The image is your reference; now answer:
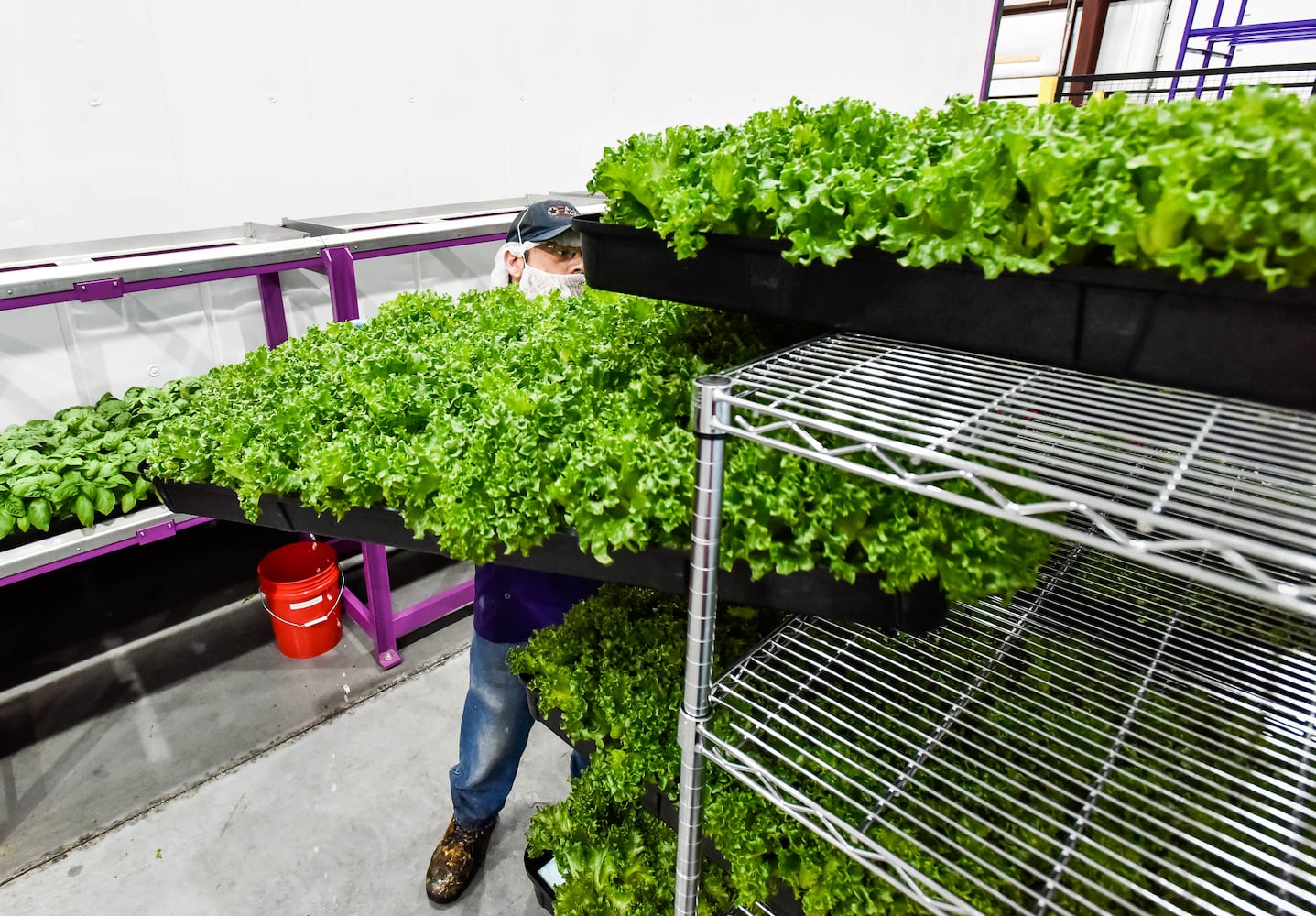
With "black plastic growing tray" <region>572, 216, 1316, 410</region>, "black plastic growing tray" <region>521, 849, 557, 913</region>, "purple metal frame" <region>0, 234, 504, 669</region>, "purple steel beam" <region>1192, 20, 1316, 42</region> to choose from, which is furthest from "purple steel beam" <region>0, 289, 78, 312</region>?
"purple steel beam" <region>1192, 20, 1316, 42</region>

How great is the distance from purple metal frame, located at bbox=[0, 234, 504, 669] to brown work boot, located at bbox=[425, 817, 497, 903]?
1.12 metres

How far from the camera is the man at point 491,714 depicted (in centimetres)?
208

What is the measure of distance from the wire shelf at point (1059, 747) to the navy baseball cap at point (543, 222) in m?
2.01

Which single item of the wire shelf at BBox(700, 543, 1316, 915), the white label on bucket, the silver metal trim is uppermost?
the wire shelf at BBox(700, 543, 1316, 915)

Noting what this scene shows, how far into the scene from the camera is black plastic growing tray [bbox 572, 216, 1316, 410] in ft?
2.77

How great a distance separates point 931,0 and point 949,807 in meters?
6.90

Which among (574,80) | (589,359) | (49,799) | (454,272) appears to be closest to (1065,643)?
(589,359)

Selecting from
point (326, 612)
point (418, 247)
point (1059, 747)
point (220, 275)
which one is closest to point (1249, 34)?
point (418, 247)

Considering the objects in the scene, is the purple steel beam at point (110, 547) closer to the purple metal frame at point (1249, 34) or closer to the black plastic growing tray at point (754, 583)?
the black plastic growing tray at point (754, 583)

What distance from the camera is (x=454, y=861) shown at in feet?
7.81

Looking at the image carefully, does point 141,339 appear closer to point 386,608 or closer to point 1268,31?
point 386,608

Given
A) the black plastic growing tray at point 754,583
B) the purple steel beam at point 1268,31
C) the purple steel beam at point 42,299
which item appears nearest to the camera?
the black plastic growing tray at point 754,583

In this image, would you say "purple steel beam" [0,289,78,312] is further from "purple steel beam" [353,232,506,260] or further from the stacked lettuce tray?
the stacked lettuce tray

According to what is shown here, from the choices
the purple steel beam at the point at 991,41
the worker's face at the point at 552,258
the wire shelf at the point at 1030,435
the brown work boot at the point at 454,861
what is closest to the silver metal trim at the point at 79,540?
the brown work boot at the point at 454,861
